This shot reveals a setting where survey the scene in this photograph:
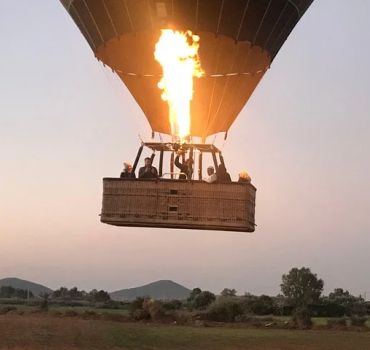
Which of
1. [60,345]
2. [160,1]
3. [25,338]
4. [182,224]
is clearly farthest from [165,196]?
[25,338]

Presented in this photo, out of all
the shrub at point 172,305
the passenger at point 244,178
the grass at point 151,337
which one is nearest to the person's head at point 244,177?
the passenger at point 244,178

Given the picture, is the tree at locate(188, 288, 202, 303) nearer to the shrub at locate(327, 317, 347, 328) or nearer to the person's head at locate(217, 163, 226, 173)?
the shrub at locate(327, 317, 347, 328)

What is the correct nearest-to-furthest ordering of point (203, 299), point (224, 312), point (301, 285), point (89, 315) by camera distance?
point (89, 315) < point (224, 312) < point (203, 299) < point (301, 285)

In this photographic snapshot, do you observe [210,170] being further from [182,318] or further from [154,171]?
[182,318]

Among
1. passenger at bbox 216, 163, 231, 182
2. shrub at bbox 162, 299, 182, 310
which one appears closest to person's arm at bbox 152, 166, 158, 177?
passenger at bbox 216, 163, 231, 182

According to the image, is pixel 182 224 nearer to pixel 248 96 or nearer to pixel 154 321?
pixel 248 96

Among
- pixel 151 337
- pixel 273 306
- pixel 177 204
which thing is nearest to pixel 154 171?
pixel 177 204
